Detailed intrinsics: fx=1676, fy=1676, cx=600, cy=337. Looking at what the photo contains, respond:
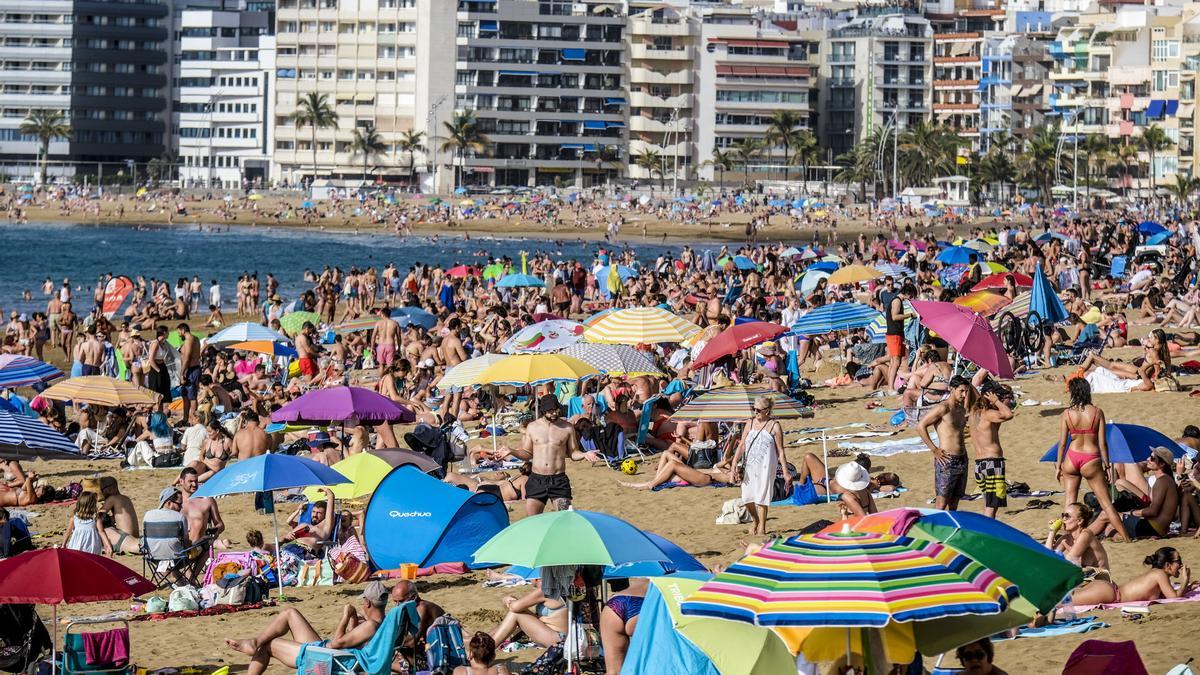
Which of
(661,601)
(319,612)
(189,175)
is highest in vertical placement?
(189,175)

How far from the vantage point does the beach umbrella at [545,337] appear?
1973 centimetres

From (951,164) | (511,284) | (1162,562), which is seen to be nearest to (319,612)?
(1162,562)

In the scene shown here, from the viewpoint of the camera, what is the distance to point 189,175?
12494cm

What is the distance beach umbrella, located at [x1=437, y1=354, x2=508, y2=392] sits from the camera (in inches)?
647

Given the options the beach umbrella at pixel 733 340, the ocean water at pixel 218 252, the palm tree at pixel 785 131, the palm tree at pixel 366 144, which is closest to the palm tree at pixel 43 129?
the palm tree at pixel 366 144

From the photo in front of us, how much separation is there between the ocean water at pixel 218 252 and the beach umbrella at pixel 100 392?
1226 inches

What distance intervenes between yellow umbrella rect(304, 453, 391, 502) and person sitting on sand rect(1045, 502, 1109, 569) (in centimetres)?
504

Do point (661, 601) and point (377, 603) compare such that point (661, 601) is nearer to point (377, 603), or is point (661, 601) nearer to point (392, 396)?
point (377, 603)

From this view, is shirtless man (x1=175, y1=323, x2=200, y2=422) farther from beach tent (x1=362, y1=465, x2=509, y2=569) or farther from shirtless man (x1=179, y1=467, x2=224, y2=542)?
beach tent (x1=362, y1=465, x2=509, y2=569)

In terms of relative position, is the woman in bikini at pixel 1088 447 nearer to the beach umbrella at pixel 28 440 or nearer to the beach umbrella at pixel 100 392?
the beach umbrella at pixel 28 440

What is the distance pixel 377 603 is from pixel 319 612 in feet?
8.66

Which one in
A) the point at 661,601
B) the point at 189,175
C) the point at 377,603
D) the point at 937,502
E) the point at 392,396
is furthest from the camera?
the point at 189,175

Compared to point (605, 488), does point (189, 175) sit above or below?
above

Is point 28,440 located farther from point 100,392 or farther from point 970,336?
point 970,336
